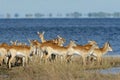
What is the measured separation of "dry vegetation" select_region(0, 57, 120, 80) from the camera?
60.8 ft

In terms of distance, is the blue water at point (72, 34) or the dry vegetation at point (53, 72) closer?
the dry vegetation at point (53, 72)

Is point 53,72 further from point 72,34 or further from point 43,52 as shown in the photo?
point 72,34

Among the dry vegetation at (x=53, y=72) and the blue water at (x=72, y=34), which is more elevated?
the dry vegetation at (x=53, y=72)

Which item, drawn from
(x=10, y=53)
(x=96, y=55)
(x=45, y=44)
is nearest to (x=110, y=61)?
(x=96, y=55)

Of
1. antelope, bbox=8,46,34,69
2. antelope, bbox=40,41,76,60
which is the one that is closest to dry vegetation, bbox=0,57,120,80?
antelope, bbox=8,46,34,69

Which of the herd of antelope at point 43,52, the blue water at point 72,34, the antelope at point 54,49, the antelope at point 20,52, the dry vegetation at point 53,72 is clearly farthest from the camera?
the blue water at point 72,34

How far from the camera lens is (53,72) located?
62.2ft

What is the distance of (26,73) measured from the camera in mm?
19938

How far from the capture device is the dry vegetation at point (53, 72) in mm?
18531

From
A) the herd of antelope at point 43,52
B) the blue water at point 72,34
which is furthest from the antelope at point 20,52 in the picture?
the blue water at point 72,34

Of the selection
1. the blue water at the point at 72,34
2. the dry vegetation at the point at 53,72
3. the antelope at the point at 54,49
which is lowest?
the blue water at the point at 72,34

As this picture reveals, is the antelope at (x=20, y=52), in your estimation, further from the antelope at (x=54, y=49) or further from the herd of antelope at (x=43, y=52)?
the antelope at (x=54, y=49)

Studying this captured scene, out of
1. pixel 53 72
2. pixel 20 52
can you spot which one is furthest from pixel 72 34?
pixel 53 72

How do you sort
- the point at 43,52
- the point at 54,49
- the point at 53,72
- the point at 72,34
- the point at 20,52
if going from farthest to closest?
1. the point at 72,34
2. the point at 43,52
3. the point at 54,49
4. the point at 20,52
5. the point at 53,72
